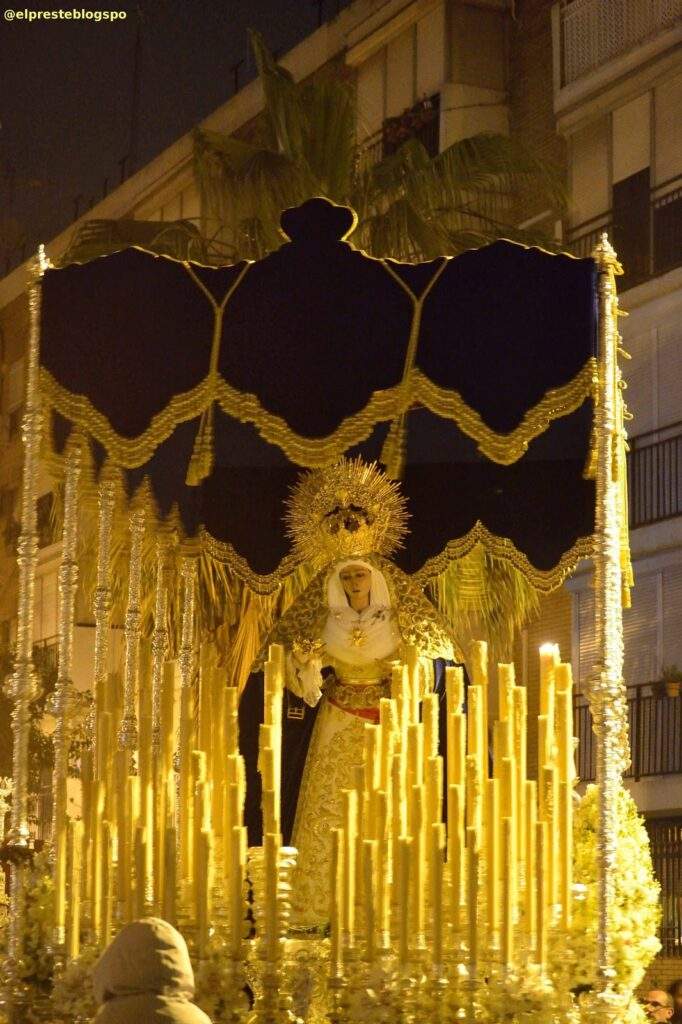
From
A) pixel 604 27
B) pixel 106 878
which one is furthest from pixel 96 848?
pixel 604 27

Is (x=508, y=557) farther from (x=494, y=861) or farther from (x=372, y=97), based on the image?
(x=372, y=97)

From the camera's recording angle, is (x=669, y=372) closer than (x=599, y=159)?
Yes

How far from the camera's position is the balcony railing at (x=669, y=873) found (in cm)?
1612

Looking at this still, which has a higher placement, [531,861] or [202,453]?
[202,453]

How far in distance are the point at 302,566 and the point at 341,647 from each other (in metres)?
0.90

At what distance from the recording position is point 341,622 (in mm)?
9688

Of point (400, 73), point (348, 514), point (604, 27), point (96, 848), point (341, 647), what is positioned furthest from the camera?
point (400, 73)

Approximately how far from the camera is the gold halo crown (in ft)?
32.4

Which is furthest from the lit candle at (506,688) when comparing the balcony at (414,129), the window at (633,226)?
the balcony at (414,129)

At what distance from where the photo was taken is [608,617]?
27.4 feet

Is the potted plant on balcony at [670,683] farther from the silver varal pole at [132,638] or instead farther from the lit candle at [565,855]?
the lit candle at [565,855]

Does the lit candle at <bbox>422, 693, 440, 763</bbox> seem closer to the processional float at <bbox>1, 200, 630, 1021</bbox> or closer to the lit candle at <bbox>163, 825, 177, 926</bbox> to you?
the processional float at <bbox>1, 200, 630, 1021</bbox>

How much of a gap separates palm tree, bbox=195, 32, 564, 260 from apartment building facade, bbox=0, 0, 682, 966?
53cm

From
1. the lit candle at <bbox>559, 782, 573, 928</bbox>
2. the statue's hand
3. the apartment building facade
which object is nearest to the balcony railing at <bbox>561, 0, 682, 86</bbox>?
the apartment building facade
